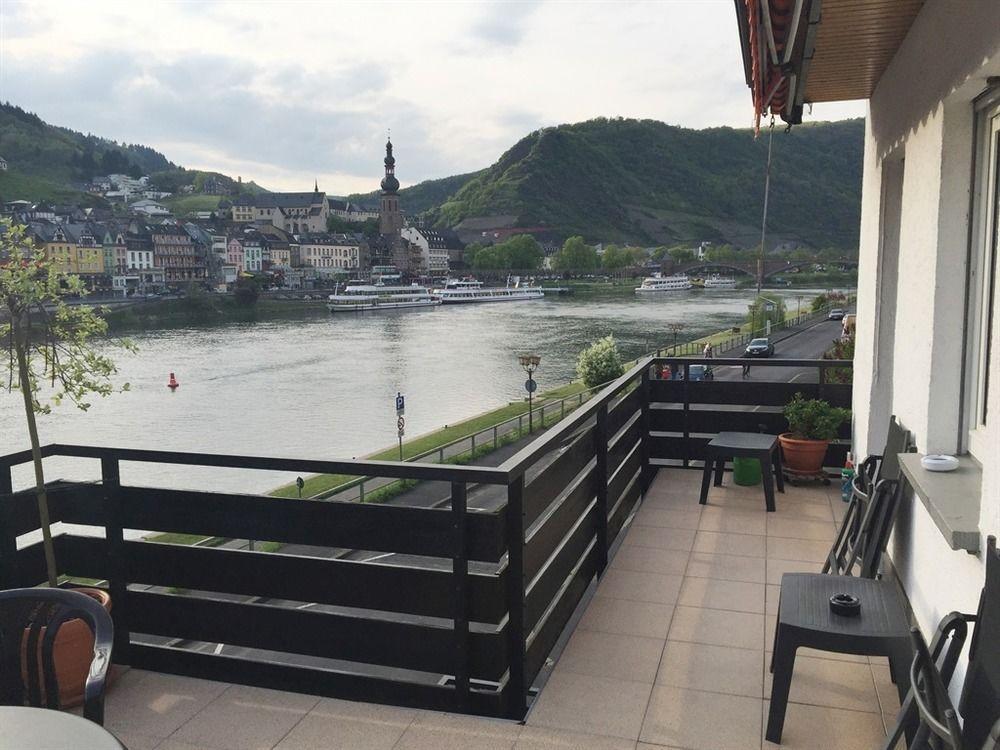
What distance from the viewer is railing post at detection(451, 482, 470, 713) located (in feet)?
7.72

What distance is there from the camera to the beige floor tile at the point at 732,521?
4438 mm

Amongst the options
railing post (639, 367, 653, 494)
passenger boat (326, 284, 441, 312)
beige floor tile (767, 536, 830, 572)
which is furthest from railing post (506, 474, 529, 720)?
passenger boat (326, 284, 441, 312)

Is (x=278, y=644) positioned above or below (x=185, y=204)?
below

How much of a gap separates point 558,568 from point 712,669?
0.62m

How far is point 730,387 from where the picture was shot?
5.64 metres

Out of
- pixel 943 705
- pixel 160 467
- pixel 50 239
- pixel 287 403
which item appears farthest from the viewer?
pixel 50 239

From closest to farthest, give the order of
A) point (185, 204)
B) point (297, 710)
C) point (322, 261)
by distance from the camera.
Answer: point (297, 710) → point (322, 261) → point (185, 204)

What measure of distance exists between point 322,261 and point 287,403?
306ft

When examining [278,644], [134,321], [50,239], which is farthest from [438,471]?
[50,239]

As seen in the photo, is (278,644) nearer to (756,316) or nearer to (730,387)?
(730,387)

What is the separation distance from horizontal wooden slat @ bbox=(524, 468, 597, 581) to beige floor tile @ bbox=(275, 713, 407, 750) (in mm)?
609

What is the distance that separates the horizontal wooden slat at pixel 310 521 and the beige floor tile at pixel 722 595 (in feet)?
4.65

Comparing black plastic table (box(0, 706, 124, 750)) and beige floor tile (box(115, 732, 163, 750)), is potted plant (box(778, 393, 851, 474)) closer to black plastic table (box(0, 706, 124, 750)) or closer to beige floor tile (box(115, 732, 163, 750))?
beige floor tile (box(115, 732, 163, 750))

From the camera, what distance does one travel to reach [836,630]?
7.40 feet
